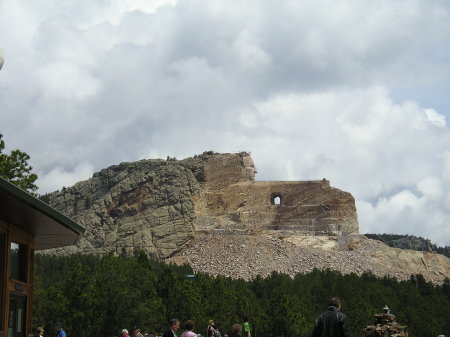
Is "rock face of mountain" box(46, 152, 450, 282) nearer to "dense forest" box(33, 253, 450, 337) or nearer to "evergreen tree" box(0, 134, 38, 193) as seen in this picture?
"dense forest" box(33, 253, 450, 337)

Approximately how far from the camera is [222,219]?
5640 inches

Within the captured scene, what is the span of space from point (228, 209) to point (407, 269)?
3467 cm

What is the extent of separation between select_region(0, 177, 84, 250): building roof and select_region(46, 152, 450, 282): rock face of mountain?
9788 cm

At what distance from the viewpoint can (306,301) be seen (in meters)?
78.5

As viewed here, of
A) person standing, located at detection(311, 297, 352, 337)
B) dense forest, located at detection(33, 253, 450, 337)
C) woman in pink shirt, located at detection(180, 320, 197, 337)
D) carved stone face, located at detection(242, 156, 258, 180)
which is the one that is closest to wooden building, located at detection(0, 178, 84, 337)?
woman in pink shirt, located at detection(180, 320, 197, 337)

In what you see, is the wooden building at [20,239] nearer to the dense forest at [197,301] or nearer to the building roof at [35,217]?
the building roof at [35,217]

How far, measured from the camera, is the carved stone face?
15125cm

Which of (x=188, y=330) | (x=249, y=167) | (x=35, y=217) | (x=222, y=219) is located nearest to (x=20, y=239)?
(x=35, y=217)

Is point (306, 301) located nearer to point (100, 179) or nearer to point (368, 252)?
point (368, 252)

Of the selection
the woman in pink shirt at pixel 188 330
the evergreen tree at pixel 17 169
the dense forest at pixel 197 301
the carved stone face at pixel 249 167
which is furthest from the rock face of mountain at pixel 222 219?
the woman in pink shirt at pixel 188 330

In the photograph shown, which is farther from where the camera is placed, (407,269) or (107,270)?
(407,269)

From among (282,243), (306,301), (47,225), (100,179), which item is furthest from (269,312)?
(100,179)

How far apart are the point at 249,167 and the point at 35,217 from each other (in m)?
132

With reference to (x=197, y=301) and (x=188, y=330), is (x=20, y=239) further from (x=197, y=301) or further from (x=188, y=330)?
(x=197, y=301)
